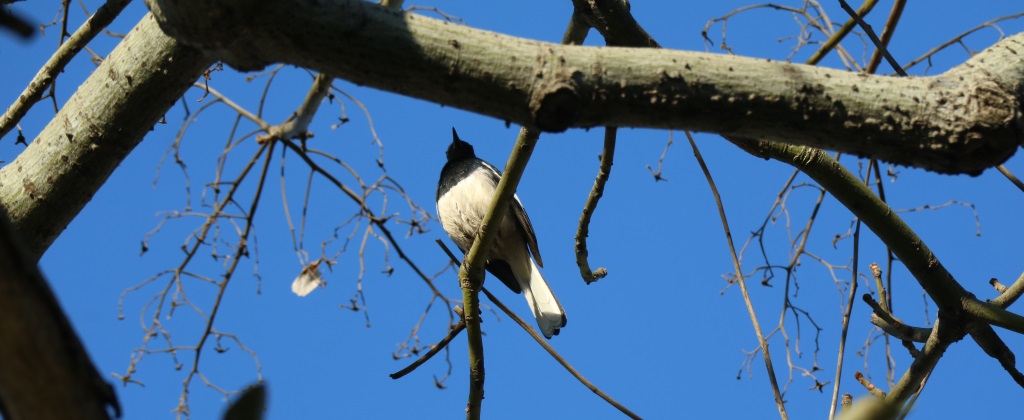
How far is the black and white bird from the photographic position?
5.26 m

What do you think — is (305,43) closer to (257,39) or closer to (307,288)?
(257,39)

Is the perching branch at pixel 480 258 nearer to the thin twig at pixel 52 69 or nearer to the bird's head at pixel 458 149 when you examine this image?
the thin twig at pixel 52 69

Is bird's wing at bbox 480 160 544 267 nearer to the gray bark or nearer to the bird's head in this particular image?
the bird's head

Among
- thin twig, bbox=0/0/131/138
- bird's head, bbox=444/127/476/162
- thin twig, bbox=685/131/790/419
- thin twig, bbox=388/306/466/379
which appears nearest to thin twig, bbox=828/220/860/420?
thin twig, bbox=685/131/790/419

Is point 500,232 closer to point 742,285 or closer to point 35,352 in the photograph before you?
point 742,285

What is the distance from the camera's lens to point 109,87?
2.15 m

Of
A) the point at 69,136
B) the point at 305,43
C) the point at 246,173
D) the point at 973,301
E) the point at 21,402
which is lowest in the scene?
the point at 21,402

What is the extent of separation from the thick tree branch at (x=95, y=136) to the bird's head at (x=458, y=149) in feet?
14.4

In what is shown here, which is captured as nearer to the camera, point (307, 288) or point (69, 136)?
point (69, 136)

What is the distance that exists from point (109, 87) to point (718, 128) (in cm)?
156

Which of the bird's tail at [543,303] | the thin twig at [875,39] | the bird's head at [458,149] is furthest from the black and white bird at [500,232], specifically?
the thin twig at [875,39]

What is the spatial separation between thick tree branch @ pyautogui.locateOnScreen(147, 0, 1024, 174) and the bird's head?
16.9 feet

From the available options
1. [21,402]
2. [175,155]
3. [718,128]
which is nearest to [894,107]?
[718,128]

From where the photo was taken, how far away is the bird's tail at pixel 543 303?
16.1 feet
